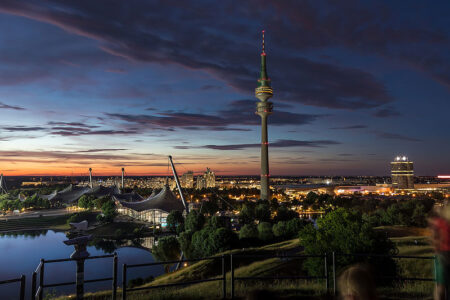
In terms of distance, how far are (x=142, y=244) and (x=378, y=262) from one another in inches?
1958

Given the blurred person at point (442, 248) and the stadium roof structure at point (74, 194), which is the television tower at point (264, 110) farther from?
the blurred person at point (442, 248)

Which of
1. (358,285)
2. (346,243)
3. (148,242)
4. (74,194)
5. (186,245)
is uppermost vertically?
(358,285)

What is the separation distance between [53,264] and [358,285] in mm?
50859

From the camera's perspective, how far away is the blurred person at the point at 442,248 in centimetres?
556

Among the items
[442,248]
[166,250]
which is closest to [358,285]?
[442,248]

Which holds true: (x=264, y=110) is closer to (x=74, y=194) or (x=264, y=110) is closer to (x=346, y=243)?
(x=74, y=194)

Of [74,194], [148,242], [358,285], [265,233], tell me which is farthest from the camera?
[74,194]

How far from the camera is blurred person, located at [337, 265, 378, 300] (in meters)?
4.29

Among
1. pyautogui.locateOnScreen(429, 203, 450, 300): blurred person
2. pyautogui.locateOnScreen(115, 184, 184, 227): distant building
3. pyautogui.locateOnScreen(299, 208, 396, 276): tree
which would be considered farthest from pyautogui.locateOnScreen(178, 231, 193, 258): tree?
pyautogui.locateOnScreen(429, 203, 450, 300): blurred person

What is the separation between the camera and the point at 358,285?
14.1 ft

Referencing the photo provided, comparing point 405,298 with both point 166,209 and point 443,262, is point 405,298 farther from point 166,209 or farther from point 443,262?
point 166,209

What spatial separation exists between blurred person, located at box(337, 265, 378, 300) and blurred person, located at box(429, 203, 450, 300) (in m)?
2.15

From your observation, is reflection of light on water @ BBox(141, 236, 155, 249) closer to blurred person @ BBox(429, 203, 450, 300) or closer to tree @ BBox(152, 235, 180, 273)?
tree @ BBox(152, 235, 180, 273)

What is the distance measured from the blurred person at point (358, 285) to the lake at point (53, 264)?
31.4 meters
